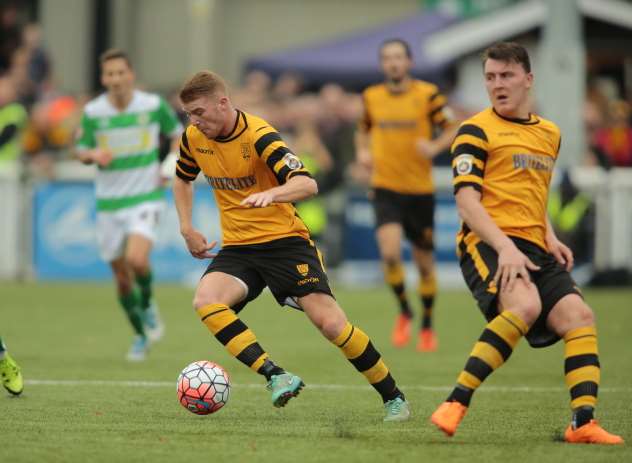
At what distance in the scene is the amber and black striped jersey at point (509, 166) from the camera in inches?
277

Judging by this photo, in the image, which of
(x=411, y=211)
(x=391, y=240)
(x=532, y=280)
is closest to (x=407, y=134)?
(x=411, y=211)

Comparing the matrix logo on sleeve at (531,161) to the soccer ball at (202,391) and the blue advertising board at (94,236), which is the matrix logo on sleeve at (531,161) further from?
the blue advertising board at (94,236)

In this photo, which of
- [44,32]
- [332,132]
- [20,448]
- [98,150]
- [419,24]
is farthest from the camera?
[44,32]

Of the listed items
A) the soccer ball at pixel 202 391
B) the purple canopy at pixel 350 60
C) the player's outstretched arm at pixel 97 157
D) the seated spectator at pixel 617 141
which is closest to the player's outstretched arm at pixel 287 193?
the soccer ball at pixel 202 391

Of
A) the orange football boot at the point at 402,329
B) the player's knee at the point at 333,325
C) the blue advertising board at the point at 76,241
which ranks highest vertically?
the player's knee at the point at 333,325

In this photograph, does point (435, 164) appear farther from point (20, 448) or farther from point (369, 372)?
point (20, 448)

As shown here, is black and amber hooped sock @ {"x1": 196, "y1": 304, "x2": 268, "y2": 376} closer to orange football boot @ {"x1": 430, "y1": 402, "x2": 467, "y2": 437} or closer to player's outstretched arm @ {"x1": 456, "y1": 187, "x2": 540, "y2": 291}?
orange football boot @ {"x1": 430, "y1": 402, "x2": 467, "y2": 437}

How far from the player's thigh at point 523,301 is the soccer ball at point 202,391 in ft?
5.70

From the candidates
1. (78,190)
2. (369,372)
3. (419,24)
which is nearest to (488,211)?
(369,372)

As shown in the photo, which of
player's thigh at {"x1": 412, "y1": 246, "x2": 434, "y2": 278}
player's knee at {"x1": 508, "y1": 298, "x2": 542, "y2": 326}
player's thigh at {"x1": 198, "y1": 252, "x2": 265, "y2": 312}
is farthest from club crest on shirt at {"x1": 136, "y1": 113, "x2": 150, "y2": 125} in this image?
player's knee at {"x1": 508, "y1": 298, "x2": 542, "y2": 326}

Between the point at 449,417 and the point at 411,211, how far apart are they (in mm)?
6022

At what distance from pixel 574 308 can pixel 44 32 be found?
2257cm

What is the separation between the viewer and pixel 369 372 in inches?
303

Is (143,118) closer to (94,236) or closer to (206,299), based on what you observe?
(206,299)
